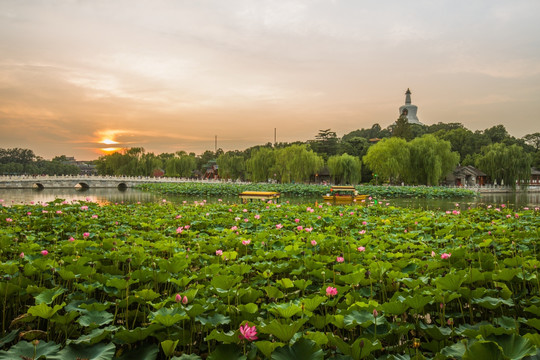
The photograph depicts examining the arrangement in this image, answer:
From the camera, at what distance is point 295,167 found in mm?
32125

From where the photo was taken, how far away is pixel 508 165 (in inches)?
1191

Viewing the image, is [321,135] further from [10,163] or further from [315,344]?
[10,163]

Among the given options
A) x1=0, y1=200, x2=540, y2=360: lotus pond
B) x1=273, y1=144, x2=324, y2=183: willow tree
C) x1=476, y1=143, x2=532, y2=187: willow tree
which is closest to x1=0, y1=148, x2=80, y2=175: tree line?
x1=273, y1=144, x2=324, y2=183: willow tree

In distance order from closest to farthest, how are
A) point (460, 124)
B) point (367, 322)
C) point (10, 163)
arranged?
1. point (367, 322)
2. point (460, 124)
3. point (10, 163)

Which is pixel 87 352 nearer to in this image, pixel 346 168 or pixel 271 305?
pixel 271 305

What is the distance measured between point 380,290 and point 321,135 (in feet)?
149

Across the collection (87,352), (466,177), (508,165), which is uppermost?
(508,165)

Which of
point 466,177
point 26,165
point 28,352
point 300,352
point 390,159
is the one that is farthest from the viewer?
point 26,165

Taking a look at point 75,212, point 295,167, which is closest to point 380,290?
point 75,212

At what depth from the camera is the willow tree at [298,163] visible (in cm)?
3188

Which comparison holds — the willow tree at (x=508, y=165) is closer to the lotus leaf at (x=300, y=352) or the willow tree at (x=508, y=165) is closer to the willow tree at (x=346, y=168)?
the willow tree at (x=346, y=168)

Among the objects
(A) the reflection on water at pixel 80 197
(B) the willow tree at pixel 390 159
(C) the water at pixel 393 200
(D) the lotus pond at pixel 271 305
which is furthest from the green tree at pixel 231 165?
(D) the lotus pond at pixel 271 305

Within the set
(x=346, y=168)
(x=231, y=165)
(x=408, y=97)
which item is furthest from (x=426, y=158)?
(x=408, y=97)

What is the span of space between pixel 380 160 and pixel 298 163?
7116 mm
